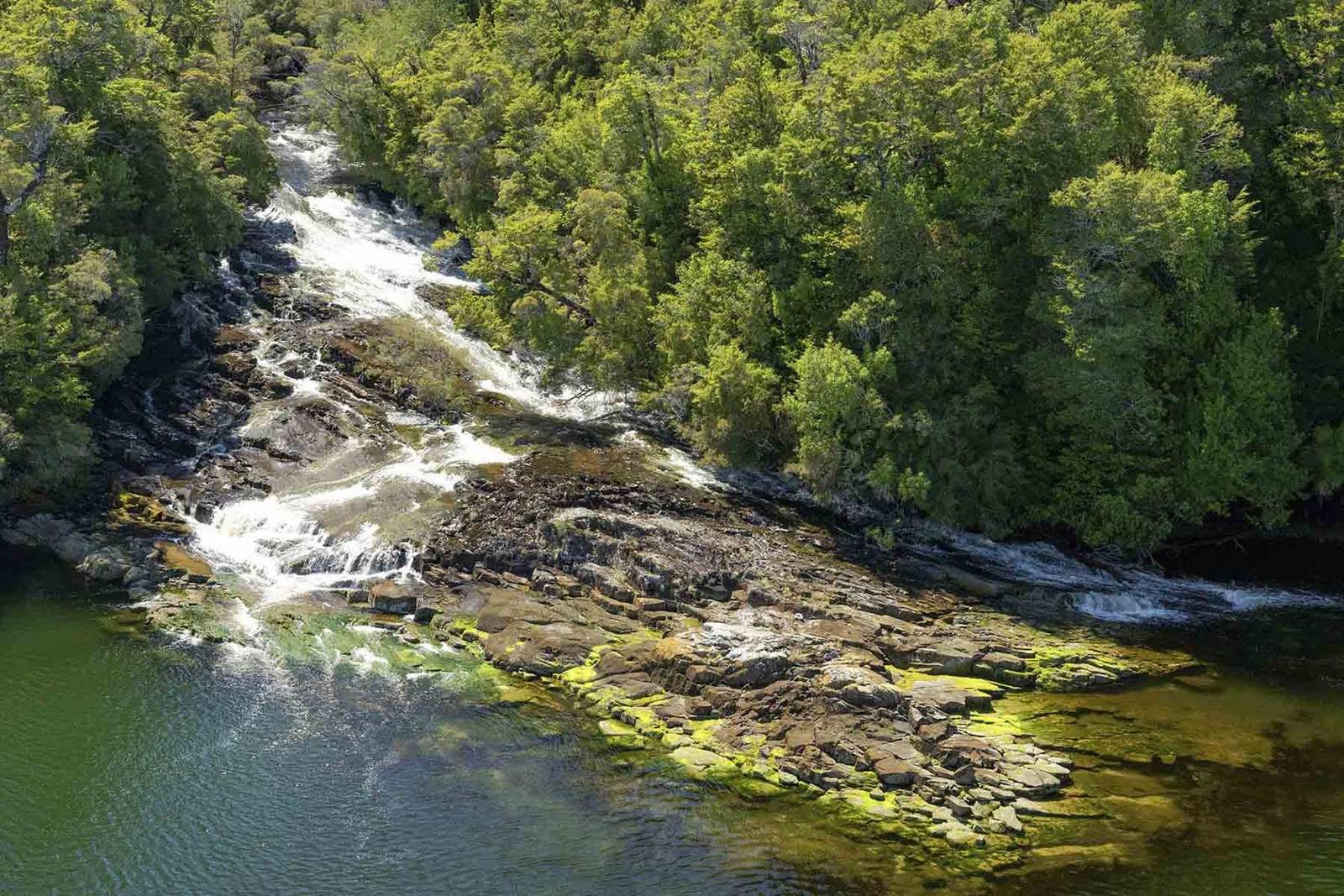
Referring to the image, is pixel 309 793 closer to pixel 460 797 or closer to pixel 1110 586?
pixel 460 797

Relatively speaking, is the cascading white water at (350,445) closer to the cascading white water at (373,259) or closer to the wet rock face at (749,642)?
the cascading white water at (373,259)

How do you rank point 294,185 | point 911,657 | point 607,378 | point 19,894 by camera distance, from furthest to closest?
point 294,185
point 607,378
point 911,657
point 19,894

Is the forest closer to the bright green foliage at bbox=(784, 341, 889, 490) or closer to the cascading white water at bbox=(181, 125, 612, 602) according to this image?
the bright green foliage at bbox=(784, 341, 889, 490)

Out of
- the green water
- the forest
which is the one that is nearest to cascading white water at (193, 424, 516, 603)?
the green water

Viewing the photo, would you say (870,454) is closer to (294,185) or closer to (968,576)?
(968,576)

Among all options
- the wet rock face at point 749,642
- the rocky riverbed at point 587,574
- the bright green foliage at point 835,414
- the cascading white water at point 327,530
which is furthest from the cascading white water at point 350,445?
→ the bright green foliage at point 835,414

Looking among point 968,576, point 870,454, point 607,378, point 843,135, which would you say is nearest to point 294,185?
point 607,378

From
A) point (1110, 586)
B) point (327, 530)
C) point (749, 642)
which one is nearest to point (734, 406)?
point (749, 642)
